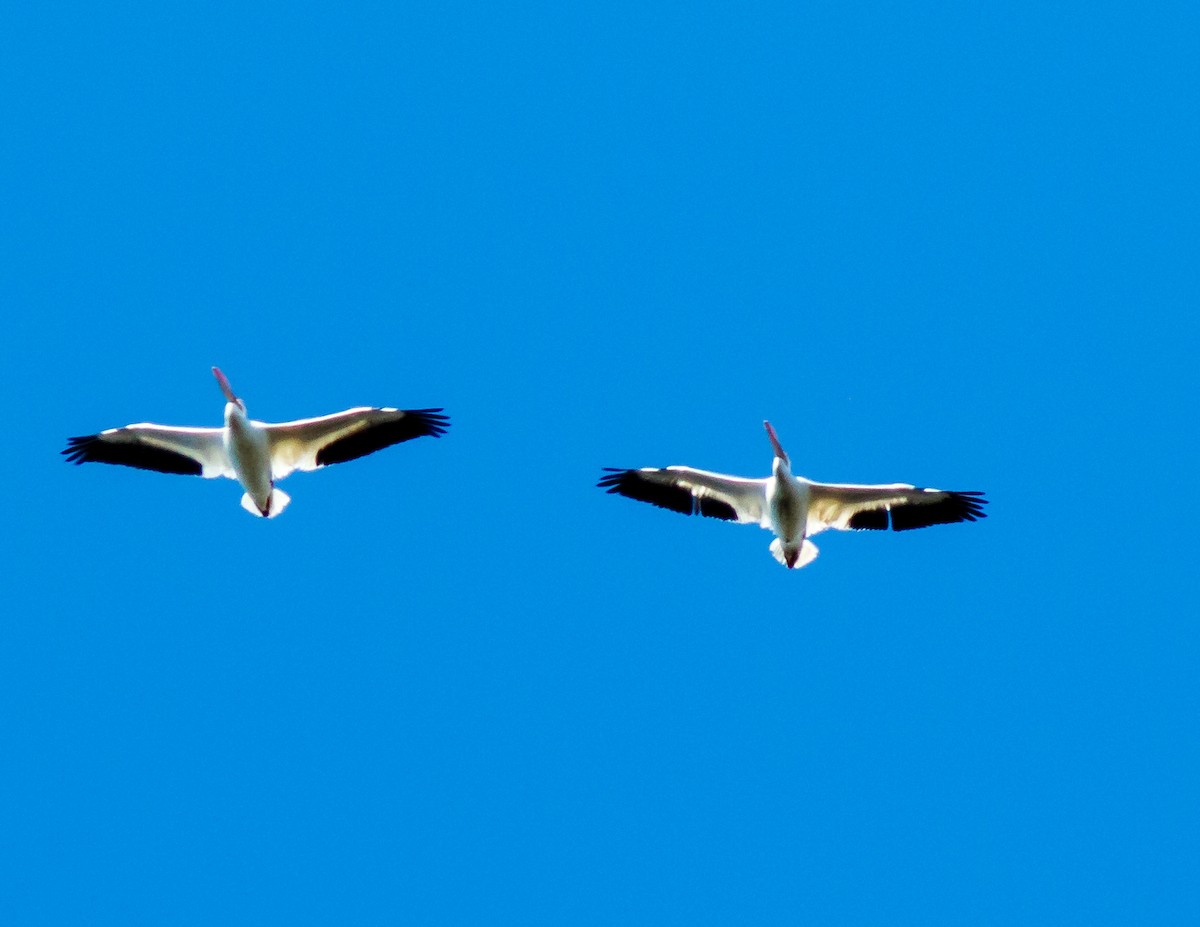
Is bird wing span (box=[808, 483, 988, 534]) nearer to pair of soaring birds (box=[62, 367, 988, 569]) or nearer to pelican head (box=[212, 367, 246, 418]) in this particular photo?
pair of soaring birds (box=[62, 367, 988, 569])

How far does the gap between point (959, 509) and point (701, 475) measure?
8.04ft

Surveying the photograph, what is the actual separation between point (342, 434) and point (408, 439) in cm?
61

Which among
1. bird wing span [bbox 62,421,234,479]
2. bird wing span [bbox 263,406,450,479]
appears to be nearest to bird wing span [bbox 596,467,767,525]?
bird wing span [bbox 263,406,450,479]

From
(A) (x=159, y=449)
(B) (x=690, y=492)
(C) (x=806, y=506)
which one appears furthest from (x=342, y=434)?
(C) (x=806, y=506)

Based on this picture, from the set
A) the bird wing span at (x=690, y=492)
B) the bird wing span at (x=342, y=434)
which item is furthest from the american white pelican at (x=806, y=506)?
the bird wing span at (x=342, y=434)

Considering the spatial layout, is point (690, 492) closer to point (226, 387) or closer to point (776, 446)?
point (776, 446)

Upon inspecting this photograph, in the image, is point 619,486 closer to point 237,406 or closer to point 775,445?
point 775,445

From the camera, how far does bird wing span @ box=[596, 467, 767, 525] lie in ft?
50.3

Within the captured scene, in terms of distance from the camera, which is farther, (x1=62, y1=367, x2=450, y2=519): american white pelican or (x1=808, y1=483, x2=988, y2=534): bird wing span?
(x1=808, y1=483, x2=988, y2=534): bird wing span

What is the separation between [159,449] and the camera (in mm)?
14945

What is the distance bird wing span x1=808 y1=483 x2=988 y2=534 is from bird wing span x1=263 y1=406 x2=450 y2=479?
3.62 meters

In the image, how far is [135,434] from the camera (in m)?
14.9

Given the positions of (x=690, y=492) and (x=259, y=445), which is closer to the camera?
(x=259, y=445)

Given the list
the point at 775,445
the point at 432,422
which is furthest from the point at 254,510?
the point at 775,445
